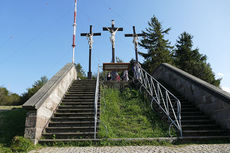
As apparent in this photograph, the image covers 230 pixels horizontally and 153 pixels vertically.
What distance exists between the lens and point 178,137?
4840 millimetres

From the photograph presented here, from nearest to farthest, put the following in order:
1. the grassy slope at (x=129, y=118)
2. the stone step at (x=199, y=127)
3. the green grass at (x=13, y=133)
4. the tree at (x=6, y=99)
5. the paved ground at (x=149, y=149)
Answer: the paved ground at (x=149, y=149) → the green grass at (x=13, y=133) → the grassy slope at (x=129, y=118) → the stone step at (x=199, y=127) → the tree at (x=6, y=99)

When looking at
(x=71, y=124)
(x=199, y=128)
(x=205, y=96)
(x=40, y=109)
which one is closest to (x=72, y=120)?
(x=71, y=124)

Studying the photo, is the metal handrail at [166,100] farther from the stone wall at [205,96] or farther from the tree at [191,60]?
the tree at [191,60]

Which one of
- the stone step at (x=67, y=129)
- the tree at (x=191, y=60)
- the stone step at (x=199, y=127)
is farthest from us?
the tree at (x=191, y=60)

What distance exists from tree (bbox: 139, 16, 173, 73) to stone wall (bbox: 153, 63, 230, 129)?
47.4ft

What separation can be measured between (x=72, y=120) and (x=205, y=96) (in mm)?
5042

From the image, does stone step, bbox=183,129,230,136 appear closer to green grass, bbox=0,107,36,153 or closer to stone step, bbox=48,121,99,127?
stone step, bbox=48,121,99,127

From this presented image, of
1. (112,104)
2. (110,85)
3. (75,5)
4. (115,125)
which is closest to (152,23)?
(75,5)

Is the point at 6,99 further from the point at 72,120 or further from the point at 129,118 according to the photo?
the point at 129,118

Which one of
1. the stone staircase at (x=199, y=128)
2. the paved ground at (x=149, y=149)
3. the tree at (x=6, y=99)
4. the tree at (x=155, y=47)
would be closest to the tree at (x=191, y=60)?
the tree at (x=155, y=47)

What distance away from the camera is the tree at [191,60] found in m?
20.1

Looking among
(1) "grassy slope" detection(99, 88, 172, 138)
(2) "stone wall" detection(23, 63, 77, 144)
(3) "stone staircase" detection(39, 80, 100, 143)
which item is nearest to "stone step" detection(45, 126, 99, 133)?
(3) "stone staircase" detection(39, 80, 100, 143)

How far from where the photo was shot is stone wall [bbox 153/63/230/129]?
17.7 feet

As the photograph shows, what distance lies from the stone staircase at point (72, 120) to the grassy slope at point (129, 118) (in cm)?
51
